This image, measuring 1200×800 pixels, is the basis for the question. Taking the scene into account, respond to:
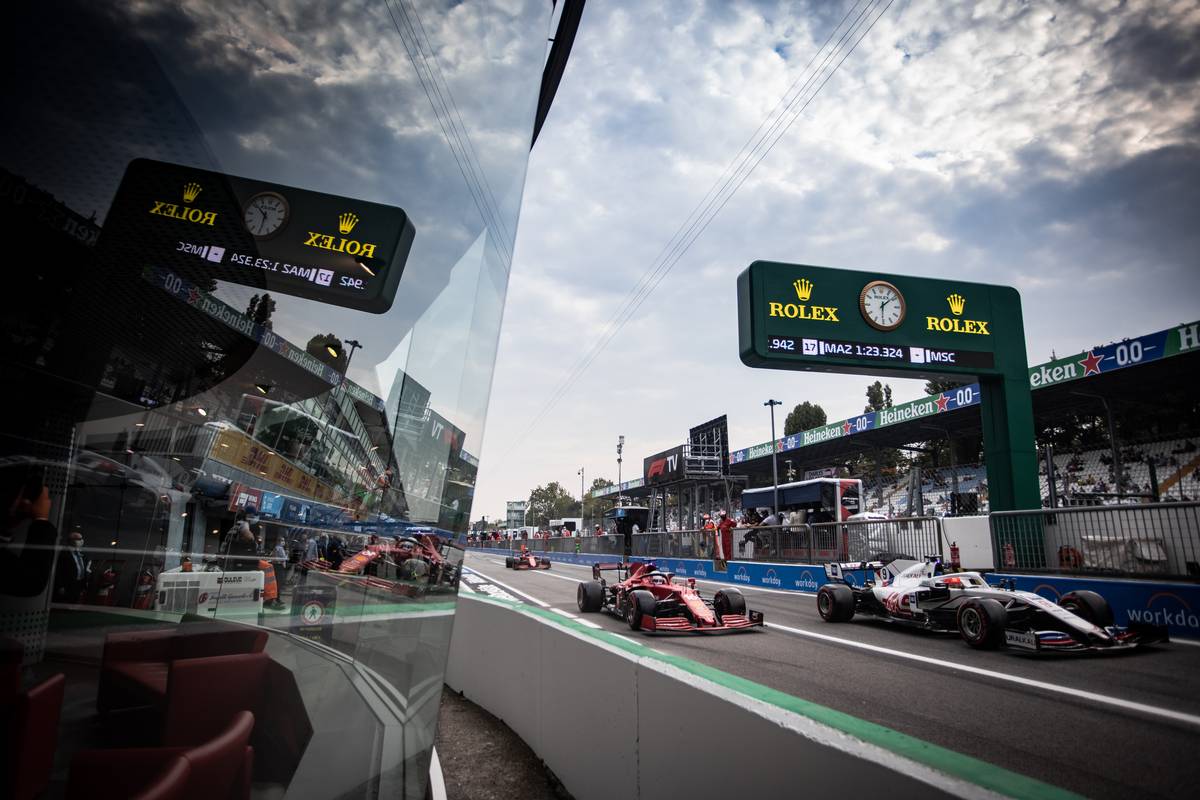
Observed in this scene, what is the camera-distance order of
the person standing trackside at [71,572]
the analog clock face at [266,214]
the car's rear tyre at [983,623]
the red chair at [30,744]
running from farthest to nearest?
the car's rear tyre at [983,623] → the person standing trackside at [71,572] → the analog clock face at [266,214] → the red chair at [30,744]

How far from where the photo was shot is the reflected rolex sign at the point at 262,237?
1.32 meters

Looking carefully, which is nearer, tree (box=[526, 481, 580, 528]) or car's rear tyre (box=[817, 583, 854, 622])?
car's rear tyre (box=[817, 583, 854, 622])

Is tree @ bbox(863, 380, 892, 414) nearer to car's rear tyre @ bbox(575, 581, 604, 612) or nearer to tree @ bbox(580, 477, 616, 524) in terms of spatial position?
tree @ bbox(580, 477, 616, 524)

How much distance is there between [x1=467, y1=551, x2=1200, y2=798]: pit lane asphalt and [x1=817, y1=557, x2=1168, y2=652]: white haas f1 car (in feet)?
0.55

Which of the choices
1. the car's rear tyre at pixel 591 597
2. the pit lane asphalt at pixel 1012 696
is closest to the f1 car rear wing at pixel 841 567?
the pit lane asphalt at pixel 1012 696

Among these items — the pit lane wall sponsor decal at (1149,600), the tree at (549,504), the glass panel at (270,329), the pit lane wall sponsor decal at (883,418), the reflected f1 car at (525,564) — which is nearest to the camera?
the glass panel at (270,329)

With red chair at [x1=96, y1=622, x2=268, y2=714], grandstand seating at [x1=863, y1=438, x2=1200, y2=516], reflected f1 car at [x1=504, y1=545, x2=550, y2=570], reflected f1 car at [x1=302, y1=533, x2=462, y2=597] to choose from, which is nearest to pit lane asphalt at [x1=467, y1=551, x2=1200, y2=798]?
reflected f1 car at [x1=302, y1=533, x2=462, y2=597]

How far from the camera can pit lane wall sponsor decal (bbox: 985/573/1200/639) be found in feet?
21.5

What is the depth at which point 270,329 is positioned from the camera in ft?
5.27

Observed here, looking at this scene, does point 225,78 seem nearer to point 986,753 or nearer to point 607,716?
point 607,716

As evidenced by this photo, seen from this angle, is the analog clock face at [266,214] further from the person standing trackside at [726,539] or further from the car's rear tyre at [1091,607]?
the person standing trackside at [726,539]

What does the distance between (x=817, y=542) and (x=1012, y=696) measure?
9.28 meters

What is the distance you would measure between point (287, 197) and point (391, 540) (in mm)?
942

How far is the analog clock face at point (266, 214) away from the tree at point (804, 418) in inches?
2343
